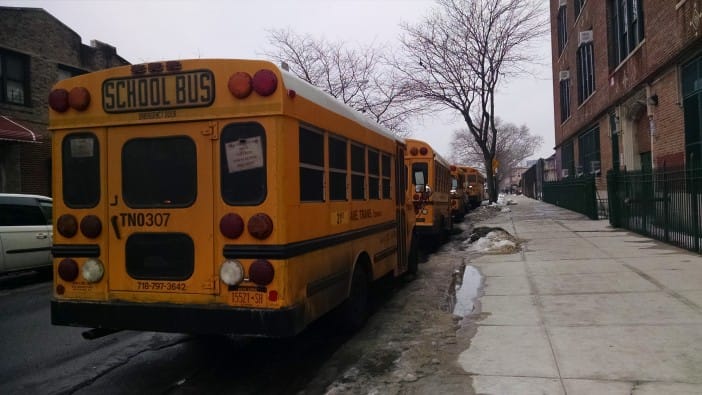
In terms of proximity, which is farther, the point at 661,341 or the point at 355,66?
the point at 355,66

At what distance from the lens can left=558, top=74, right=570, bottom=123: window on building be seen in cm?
3212

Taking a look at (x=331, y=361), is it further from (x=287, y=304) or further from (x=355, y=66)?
(x=355, y=66)

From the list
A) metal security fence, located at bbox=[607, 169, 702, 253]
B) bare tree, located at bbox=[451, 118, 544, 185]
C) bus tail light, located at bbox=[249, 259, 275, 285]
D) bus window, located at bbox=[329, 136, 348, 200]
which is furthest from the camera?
bare tree, located at bbox=[451, 118, 544, 185]

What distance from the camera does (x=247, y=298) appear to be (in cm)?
438

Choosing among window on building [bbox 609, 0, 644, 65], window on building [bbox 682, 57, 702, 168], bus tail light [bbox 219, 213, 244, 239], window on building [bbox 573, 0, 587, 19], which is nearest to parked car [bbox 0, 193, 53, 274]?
bus tail light [bbox 219, 213, 244, 239]

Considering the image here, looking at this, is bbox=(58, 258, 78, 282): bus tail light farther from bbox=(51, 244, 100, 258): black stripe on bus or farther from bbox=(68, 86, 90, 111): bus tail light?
bbox=(68, 86, 90, 111): bus tail light

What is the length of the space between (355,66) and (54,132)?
27053 millimetres

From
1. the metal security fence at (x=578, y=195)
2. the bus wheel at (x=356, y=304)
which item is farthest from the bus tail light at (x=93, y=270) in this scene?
the metal security fence at (x=578, y=195)

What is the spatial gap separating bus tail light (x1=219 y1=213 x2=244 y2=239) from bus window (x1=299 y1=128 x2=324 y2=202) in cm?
59

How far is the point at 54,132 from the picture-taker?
4914 millimetres

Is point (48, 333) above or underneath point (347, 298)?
underneath

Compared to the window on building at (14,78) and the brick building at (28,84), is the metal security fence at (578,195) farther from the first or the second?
the window on building at (14,78)

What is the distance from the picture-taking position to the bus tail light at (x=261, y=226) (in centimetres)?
430

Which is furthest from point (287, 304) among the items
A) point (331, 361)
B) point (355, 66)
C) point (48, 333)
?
point (355, 66)
